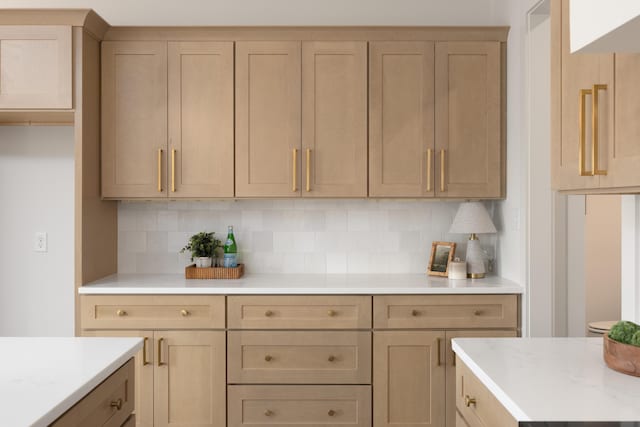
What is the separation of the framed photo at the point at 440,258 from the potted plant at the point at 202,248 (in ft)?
4.25

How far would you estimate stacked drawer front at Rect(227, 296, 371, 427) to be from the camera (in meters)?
2.95

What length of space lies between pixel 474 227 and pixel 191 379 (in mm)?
1733

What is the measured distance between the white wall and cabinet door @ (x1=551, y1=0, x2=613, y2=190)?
283 cm

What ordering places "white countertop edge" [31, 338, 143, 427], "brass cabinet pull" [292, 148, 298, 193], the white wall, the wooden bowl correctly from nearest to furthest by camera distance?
"white countertop edge" [31, 338, 143, 427], the wooden bowl, "brass cabinet pull" [292, 148, 298, 193], the white wall

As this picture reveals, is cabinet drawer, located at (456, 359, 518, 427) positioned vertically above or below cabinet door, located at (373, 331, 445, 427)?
above

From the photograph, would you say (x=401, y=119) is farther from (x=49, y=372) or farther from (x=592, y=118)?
(x=49, y=372)

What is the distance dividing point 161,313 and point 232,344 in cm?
40

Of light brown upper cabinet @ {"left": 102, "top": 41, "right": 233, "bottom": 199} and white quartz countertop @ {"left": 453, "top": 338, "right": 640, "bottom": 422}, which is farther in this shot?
light brown upper cabinet @ {"left": 102, "top": 41, "right": 233, "bottom": 199}

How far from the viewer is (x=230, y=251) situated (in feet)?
11.2

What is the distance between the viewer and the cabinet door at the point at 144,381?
9.68 feet

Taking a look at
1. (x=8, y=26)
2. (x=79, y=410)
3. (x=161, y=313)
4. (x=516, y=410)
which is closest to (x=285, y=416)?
(x=161, y=313)

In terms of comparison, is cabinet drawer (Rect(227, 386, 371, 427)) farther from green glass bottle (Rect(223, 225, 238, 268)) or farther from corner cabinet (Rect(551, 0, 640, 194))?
corner cabinet (Rect(551, 0, 640, 194))

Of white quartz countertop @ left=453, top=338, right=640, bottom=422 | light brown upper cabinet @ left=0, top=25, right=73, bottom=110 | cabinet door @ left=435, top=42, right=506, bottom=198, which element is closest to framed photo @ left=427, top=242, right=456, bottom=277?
cabinet door @ left=435, top=42, right=506, bottom=198

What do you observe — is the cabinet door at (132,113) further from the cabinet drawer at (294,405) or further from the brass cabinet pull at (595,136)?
the brass cabinet pull at (595,136)
